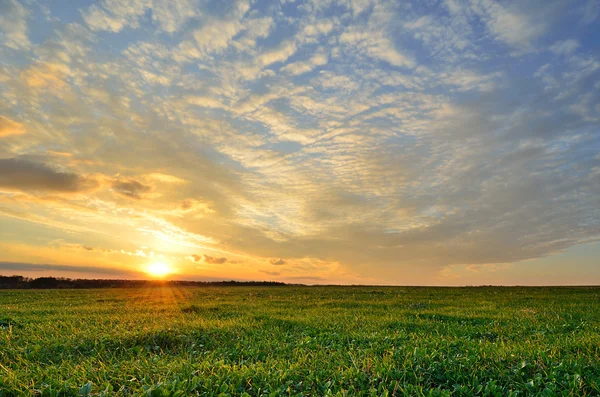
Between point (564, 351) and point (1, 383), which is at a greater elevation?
point (564, 351)

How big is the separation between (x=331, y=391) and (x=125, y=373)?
3.80 metres

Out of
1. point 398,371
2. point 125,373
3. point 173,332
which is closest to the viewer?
point 398,371

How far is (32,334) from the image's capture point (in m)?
11.4

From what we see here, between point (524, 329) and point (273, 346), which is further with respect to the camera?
point (524, 329)

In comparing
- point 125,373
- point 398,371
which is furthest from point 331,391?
point 125,373

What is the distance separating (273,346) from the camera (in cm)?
931

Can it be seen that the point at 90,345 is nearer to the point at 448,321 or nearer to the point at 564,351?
the point at 564,351

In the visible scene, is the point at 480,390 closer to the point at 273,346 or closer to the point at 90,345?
the point at 273,346

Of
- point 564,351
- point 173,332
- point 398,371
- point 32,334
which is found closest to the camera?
point 398,371

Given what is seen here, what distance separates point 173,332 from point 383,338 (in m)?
5.70

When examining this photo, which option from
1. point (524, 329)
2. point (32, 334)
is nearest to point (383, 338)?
point (524, 329)

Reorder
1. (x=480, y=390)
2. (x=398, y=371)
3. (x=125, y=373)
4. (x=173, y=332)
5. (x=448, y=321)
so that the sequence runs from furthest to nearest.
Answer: (x=448, y=321)
(x=173, y=332)
(x=125, y=373)
(x=398, y=371)
(x=480, y=390)

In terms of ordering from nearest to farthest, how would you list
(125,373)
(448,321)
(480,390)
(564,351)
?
1. (480,390)
2. (125,373)
3. (564,351)
4. (448,321)

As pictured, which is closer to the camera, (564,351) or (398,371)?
(398,371)
